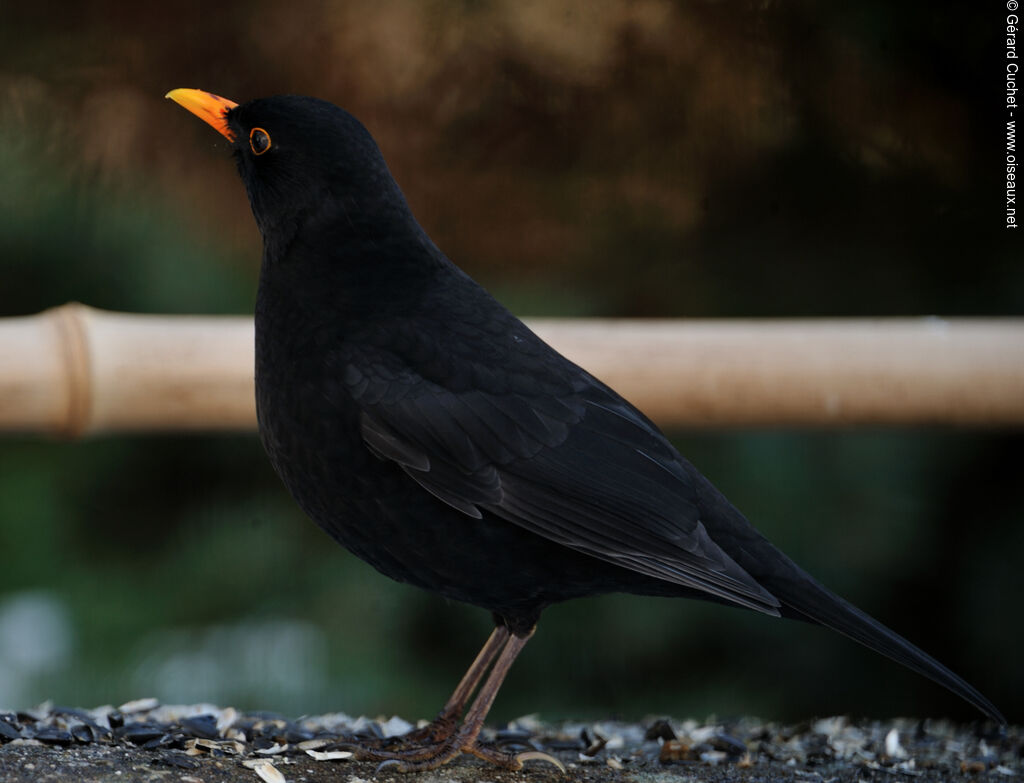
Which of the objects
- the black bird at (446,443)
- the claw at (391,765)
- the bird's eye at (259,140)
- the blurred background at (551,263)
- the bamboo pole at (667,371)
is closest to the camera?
the black bird at (446,443)

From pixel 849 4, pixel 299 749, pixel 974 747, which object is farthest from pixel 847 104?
pixel 299 749

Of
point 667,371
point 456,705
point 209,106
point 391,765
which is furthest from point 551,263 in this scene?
point 391,765

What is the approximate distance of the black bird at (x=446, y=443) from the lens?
1.71m

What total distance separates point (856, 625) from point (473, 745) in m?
0.62

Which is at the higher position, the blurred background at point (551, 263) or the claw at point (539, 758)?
the blurred background at point (551, 263)

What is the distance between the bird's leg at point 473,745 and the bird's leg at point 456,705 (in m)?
0.05

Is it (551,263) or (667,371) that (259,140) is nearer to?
(667,371)

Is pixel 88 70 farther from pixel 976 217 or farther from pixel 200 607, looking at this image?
pixel 976 217

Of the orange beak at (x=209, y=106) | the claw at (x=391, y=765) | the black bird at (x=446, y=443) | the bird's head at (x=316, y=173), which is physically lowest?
the claw at (x=391, y=765)

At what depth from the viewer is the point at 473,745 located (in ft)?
6.15

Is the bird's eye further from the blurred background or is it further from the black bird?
the blurred background

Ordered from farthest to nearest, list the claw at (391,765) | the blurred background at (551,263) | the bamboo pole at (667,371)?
the blurred background at (551,263) < the bamboo pole at (667,371) < the claw at (391,765)

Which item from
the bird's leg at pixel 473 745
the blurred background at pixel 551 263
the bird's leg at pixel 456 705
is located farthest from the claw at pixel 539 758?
the blurred background at pixel 551 263

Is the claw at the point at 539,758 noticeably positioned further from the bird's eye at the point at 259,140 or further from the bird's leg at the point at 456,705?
the bird's eye at the point at 259,140
